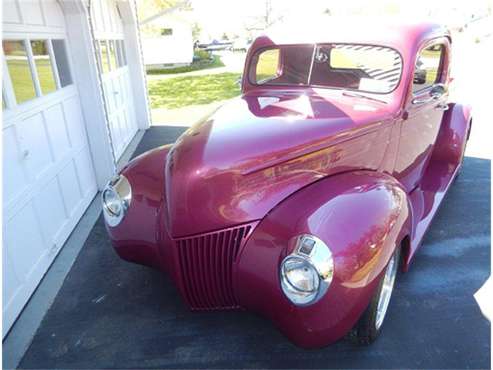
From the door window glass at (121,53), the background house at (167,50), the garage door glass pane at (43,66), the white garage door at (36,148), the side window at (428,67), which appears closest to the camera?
the white garage door at (36,148)

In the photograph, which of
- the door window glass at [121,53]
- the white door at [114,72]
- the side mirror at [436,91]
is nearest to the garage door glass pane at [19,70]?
the white door at [114,72]

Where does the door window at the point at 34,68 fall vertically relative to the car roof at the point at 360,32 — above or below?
below

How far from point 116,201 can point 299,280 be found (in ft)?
4.57

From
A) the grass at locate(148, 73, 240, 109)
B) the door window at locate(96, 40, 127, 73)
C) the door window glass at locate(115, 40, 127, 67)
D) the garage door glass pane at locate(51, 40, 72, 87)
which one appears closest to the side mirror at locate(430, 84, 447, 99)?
the garage door glass pane at locate(51, 40, 72, 87)

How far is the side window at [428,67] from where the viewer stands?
3.07 m

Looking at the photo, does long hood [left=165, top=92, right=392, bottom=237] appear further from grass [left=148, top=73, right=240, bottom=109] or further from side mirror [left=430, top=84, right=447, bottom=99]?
grass [left=148, top=73, right=240, bottom=109]

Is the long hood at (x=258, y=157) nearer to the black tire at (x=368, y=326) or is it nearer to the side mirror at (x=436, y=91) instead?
the side mirror at (x=436, y=91)

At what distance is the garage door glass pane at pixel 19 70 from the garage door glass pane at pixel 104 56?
2.30 metres

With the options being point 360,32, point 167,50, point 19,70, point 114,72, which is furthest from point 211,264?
point 167,50

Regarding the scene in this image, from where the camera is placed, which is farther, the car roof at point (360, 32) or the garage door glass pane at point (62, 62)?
the garage door glass pane at point (62, 62)

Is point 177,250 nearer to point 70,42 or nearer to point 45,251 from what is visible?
point 45,251

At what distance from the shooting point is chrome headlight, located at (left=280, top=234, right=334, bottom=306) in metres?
1.65

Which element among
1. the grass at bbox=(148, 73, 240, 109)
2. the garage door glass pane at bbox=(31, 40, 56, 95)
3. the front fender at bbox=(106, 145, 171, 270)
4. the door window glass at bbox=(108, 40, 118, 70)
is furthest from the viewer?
the grass at bbox=(148, 73, 240, 109)

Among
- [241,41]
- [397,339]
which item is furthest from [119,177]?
[241,41]
